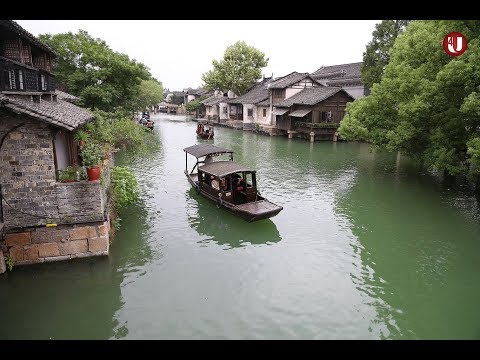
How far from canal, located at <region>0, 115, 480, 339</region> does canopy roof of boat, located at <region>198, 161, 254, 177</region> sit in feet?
6.00

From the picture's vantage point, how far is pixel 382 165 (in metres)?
27.4

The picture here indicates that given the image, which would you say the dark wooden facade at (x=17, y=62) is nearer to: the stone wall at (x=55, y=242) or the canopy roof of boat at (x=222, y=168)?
the stone wall at (x=55, y=242)

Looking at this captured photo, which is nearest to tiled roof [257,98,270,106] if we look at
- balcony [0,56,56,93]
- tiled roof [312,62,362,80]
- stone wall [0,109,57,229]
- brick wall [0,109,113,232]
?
tiled roof [312,62,362,80]

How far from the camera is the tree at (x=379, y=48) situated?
34.9 m

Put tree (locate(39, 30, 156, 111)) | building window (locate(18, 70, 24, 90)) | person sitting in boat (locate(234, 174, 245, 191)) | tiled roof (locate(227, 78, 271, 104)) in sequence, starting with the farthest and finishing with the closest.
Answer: tiled roof (locate(227, 78, 271, 104)) < tree (locate(39, 30, 156, 111)) < person sitting in boat (locate(234, 174, 245, 191)) < building window (locate(18, 70, 24, 90))

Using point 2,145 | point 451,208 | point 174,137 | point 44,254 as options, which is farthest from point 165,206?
point 174,137

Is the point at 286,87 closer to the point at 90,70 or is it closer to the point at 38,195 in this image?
the point at 90,70

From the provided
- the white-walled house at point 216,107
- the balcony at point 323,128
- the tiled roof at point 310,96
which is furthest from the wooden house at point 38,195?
the white-walled house at point 216,107

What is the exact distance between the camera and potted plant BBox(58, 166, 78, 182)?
35.8 feet

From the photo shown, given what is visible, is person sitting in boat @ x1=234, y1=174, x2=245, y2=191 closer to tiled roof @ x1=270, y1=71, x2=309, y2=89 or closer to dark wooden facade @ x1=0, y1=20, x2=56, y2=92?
dark wooden facade @ x1=0, y1=20, x2=56, y2=92

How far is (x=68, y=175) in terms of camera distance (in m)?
11.0

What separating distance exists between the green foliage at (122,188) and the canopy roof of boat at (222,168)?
341 centimetres

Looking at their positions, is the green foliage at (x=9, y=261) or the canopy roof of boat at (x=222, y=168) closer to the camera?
the green foliage at (x=9, y=261)

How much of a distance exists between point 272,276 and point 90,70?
2518 centimetres
